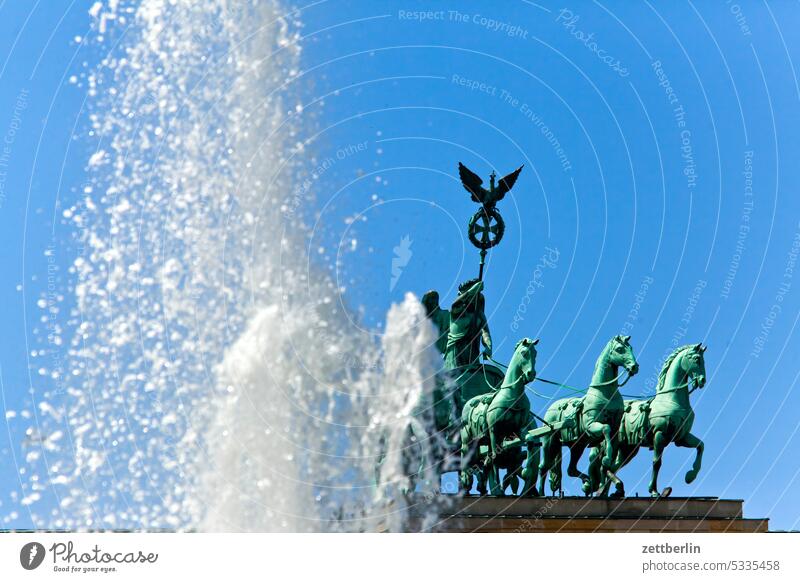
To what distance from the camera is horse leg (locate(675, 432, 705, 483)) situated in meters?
42.1

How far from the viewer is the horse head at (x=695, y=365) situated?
42.1 m

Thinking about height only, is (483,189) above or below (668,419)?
above

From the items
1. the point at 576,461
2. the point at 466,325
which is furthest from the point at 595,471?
the point at 466,325

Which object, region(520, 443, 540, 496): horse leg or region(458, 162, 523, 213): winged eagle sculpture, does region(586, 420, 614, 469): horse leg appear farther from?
region(458, 162, 523, 213): winged eagle sculpture

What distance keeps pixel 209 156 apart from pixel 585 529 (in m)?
11.3

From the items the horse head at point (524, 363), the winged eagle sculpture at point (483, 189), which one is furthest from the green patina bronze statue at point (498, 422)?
the winged eagle sculpture at point (483, 189)

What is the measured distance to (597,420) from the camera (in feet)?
140

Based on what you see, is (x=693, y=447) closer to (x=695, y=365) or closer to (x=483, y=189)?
(x=695, y=365)

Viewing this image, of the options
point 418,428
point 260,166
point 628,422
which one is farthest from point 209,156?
point 628,422

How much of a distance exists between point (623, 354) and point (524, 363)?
2213 millimetres

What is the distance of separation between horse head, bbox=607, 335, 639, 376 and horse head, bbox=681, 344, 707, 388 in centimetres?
112

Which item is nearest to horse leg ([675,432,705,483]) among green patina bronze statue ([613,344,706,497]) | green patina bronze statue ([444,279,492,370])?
green patina bronze statue ([613,344,706,497])

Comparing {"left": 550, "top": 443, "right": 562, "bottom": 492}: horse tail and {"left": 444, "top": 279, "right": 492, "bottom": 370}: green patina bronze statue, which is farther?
{"left": 444, "top": 279, "right": 492, "bottom": 370}: green patina bronze statue

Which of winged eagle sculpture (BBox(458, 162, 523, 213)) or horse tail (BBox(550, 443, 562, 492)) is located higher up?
winged eagle sculpture (BBox(458, 162, 523, 213))
